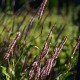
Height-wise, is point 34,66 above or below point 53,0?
below

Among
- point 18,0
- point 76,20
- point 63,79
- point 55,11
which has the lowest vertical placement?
point 63,79

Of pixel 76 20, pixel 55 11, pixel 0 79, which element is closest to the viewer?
pixel 0 79

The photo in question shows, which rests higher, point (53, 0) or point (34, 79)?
point (53, 0)

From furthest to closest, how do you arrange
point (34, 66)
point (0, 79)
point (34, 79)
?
1. point (0, 79)
2. point (34, 79)
3. point (34, 66)

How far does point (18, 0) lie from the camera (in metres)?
22.6

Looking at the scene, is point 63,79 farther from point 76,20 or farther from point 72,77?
point 76,20

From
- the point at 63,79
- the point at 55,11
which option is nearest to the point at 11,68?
the point at 63,79

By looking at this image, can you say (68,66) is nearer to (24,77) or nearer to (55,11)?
(24,77)

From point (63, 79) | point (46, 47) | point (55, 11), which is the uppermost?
point (55, 11)

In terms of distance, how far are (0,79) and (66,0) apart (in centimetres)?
1889

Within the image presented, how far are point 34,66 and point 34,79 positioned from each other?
33 centimetres

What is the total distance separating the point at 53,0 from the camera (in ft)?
73.8

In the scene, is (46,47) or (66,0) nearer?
(46,47)

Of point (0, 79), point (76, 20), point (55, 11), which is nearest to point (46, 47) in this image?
point (0, 79)
